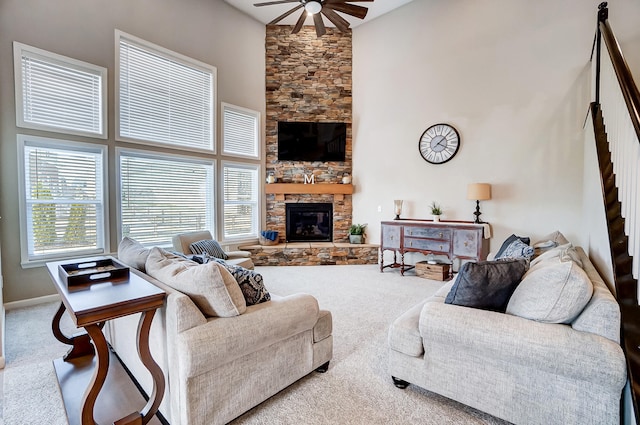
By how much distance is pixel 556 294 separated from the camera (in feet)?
5.10

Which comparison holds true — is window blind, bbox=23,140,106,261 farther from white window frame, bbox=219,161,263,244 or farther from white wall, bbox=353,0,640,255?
white wall, bbox=353,0,640,255

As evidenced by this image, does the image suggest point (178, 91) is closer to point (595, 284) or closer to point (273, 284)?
point (273, 284)

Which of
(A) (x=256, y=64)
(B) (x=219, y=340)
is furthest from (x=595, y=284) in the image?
(A) (x=256, y=64)

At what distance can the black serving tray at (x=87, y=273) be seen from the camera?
1735 millimetres

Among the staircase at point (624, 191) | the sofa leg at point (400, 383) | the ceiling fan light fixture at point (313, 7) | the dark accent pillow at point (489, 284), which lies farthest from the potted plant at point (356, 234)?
the dark accent pillow at point (489, 284)

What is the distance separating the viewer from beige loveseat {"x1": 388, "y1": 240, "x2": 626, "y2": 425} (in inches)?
55.3

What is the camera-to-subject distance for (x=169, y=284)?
176cm

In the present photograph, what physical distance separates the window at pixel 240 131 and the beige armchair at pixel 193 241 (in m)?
2.03

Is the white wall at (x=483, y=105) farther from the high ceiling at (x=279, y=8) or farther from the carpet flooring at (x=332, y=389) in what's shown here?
the carpet flooring at (x=332, y=389)

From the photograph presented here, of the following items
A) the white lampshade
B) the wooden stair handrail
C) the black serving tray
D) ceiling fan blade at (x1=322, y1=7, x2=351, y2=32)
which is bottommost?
the black serving tray

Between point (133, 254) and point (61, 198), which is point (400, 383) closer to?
point (133, 254)

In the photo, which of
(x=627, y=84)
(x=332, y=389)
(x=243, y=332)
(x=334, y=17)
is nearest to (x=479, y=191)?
(x=627, y=84)

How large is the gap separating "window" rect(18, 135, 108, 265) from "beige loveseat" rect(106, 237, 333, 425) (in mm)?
2654

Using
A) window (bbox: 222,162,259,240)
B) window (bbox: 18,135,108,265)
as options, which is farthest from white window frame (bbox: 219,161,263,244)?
window (bbox: 18,135,108,265)
